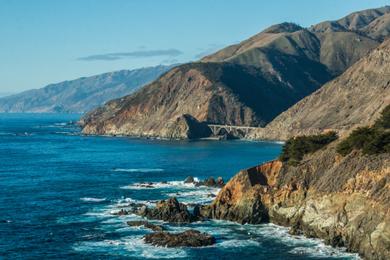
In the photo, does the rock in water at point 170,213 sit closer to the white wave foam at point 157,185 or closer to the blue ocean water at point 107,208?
the blue ocean water at point 107,208

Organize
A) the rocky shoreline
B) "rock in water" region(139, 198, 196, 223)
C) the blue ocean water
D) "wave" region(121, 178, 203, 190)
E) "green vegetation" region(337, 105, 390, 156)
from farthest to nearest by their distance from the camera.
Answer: "wave" region(121, 178, 203, 190) < "rock in water" region(139, 198, 196, 223) < "green vegetation" region(337, 105, 390, 156) < the blue ocean water < the rocky shoreline

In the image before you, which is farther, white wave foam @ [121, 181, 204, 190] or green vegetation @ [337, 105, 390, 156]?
white wave foam @ [121, 181, 204, 190]

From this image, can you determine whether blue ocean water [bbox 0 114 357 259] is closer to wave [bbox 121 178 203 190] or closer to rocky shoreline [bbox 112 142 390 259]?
wave [bbox 121 178 203 190]

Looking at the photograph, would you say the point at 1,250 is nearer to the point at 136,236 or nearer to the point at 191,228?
the point at 136,236

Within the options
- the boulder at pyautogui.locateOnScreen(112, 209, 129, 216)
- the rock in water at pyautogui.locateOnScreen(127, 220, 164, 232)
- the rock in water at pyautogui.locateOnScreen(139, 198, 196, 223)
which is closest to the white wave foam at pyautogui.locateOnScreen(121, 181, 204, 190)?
the boulder at pyautogui.locateOnScreen(112, 209, 129, 216)

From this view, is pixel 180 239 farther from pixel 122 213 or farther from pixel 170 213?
pixel 122 213

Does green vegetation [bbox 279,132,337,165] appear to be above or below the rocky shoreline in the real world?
above

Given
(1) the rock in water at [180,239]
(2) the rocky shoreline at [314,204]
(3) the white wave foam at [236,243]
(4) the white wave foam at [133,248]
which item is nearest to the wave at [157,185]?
(2) the rocky shoreline at [314,204]

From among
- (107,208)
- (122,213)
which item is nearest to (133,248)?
(122,213)
